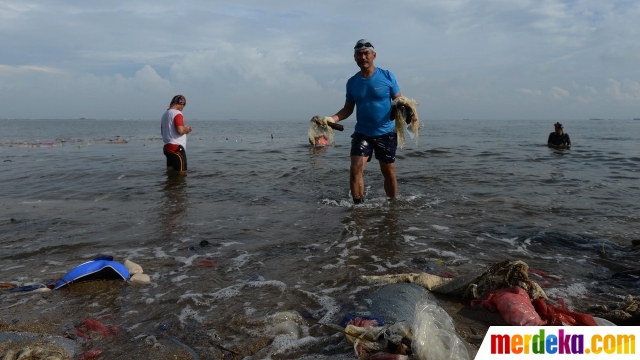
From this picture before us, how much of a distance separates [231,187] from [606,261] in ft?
23.4

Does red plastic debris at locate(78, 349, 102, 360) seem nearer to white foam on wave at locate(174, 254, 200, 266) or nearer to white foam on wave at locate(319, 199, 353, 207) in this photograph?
white foam on wave at locate(174, 254, 200, 266)

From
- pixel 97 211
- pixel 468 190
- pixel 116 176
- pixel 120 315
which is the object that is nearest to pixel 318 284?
pixel 120 315

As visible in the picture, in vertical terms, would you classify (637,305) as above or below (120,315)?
above

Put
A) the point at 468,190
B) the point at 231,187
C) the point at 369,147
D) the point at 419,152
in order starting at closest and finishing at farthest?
the point at 369,147 < the point at 468,190 < the point at 231,187 < the point at 419,152

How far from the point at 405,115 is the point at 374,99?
63cm

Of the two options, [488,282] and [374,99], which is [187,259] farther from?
[374,99]

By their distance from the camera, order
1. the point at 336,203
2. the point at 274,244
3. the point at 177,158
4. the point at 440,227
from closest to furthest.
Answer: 1. the point at 274,244
2. the point at 440,227
3. the point at 336,203
4. the point at 177,158

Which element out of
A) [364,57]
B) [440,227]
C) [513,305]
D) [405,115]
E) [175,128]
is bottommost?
[440,227]

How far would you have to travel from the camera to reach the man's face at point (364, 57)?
20.0 ft

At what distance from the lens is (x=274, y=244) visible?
5.07m

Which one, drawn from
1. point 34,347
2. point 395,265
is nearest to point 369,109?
point 395,265

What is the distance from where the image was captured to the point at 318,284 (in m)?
3.79

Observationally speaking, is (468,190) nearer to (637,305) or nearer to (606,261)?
(606,261)

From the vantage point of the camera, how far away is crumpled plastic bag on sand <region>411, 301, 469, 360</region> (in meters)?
2.25
